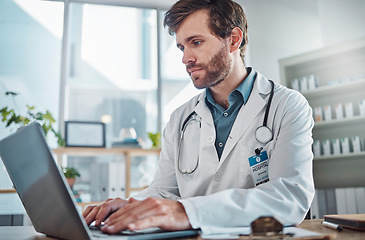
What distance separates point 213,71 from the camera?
142 centimetres

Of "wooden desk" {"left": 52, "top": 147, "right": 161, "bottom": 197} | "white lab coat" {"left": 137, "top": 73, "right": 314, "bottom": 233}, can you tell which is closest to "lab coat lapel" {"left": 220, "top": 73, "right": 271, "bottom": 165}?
"white lab coat" {"left": 137, "top": 73, "right": 314, "bottom": 233}

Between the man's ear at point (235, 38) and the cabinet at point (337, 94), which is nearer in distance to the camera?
the man's ear at point (235, 38)

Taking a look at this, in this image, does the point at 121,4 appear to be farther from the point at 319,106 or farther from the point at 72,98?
the point at 319,106

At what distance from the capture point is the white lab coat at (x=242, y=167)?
79 cm

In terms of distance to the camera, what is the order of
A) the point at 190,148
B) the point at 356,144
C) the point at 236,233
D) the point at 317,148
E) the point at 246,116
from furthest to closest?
the point at 317,148
the point at 356,144
the point at 190,148
the point at 246,116
the point at 236,233

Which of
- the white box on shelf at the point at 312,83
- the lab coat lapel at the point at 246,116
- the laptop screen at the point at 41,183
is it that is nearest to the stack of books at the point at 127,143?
the white box on shelf at the point at 312,83

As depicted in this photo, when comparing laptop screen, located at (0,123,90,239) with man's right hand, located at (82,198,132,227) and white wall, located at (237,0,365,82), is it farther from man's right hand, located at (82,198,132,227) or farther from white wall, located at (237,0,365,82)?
white wall, located at (237,0,365,82)

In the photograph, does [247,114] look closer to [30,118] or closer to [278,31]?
[30,118]

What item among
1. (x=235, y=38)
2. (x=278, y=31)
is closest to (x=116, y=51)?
(x=278, y=31)

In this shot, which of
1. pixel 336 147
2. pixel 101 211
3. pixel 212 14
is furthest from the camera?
pixel 336 147

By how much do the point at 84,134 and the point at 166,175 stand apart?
239cm

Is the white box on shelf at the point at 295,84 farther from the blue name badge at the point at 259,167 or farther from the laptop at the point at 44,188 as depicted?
the laptop at the point at 44,188

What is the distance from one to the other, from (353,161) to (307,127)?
2.84 metres

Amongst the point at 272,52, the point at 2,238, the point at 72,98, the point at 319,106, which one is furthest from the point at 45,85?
the point at 2,238
